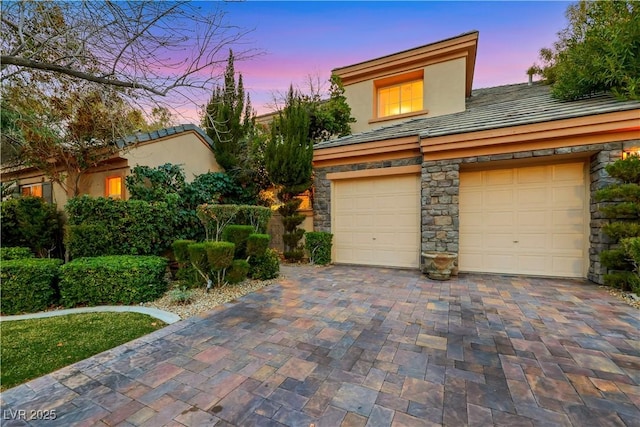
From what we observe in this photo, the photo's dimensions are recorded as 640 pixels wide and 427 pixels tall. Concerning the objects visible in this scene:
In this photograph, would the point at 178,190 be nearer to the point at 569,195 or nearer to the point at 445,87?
the point at 445,87

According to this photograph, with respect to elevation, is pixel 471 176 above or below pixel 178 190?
above

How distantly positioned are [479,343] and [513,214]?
4247mm

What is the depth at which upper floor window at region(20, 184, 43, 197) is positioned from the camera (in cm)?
937

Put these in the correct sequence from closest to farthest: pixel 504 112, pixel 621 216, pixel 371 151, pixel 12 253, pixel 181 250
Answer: pixel 621 216
pixel 181 250
pixel 12 253
pixel 504 112
pixel 371 151

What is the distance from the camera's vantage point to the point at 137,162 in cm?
688

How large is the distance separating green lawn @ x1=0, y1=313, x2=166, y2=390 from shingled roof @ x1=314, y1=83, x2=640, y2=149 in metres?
6.19

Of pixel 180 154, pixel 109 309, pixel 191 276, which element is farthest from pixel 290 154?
pixel 109 309

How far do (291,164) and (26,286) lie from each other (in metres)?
5.61

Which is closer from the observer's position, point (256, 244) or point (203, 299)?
point (203, 299)

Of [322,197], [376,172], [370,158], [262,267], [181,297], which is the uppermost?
[370,158]

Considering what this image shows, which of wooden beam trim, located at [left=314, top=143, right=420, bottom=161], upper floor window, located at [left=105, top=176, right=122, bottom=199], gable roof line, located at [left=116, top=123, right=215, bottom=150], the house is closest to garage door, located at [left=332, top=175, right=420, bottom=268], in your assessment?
the house

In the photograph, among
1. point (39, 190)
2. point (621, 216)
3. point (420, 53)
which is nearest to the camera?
point (621, 216)

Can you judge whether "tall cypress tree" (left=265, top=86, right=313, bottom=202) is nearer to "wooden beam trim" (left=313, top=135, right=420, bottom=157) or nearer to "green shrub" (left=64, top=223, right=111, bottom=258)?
"wooden beam trim" (left=313, top=135, right=420, bottom=157)

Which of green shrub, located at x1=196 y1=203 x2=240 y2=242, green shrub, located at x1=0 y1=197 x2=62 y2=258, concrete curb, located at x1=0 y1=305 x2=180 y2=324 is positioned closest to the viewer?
concrete curb, located at x1=0 y1=305 x2=180 y2=324
